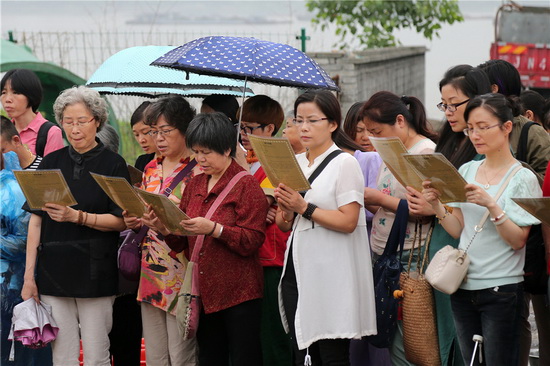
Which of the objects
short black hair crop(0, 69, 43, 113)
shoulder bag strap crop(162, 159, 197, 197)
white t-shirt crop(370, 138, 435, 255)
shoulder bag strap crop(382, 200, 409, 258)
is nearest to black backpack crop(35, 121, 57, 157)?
short black hair crop(0, 69, 43, 113)

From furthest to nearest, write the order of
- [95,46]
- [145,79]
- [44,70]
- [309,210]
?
[95,46] < [44,70] < [145,79] < [309,210]

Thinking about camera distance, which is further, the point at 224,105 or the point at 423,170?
the point at 224,105

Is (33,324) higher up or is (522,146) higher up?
(522,146)

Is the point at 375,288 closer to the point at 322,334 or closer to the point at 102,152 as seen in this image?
the point at 322,334

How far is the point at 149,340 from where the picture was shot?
5117 mm

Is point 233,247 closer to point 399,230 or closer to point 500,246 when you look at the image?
point 399,230

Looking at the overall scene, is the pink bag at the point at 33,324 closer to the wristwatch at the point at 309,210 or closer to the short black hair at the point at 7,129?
the short black hair at the point at 7,129

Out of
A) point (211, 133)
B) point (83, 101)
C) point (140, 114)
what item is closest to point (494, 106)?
point (211, 133)

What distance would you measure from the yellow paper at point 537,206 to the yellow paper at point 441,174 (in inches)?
11.9

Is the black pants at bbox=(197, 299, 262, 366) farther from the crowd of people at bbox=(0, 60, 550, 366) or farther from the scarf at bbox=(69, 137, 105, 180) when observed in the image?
the scarf at bbox=(69, 137, 105, 180)

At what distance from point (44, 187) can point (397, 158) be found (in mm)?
1904

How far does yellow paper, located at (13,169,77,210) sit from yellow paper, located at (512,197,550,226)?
2.36 m

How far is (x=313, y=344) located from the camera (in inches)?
183

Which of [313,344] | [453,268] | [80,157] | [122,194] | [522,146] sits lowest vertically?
[313,344]
